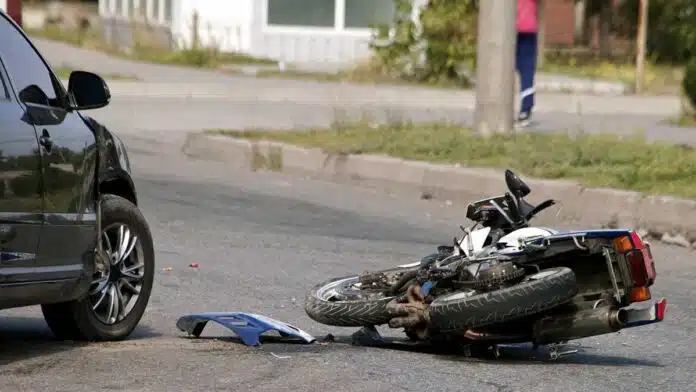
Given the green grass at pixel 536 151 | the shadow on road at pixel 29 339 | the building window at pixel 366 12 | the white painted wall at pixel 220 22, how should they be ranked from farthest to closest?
the white painted wall at pixel 220 22 < the building window at pixel 366 12 < the green grass at pixel 536 151 < the shadow on road at pixel 29 339

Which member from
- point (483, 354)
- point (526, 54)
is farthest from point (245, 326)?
point (526, 54)

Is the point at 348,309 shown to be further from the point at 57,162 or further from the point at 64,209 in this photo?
the point at 57,162

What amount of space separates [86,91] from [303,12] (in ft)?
78.2

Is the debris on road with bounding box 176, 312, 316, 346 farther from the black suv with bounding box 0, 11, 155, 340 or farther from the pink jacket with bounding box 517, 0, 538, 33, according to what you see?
the pink jacket with bounding box 517, 0, 538, 33

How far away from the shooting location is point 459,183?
41.7 ft

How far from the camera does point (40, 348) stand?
6379mm

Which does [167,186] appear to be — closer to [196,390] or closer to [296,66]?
[196,390]

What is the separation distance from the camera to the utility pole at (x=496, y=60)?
14.6 m

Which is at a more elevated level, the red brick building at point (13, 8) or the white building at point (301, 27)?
the red brick building at point (13, 8)

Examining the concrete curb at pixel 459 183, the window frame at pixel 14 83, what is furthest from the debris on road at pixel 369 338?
the concrete curb at pixel 459 183

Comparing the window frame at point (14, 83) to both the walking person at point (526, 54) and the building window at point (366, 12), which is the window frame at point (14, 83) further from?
the building window at point (366, 12)

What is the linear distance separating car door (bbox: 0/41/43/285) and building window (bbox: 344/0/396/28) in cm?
2398

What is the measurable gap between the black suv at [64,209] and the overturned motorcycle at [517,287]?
95 cm

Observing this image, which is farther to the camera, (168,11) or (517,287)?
(168,11)
